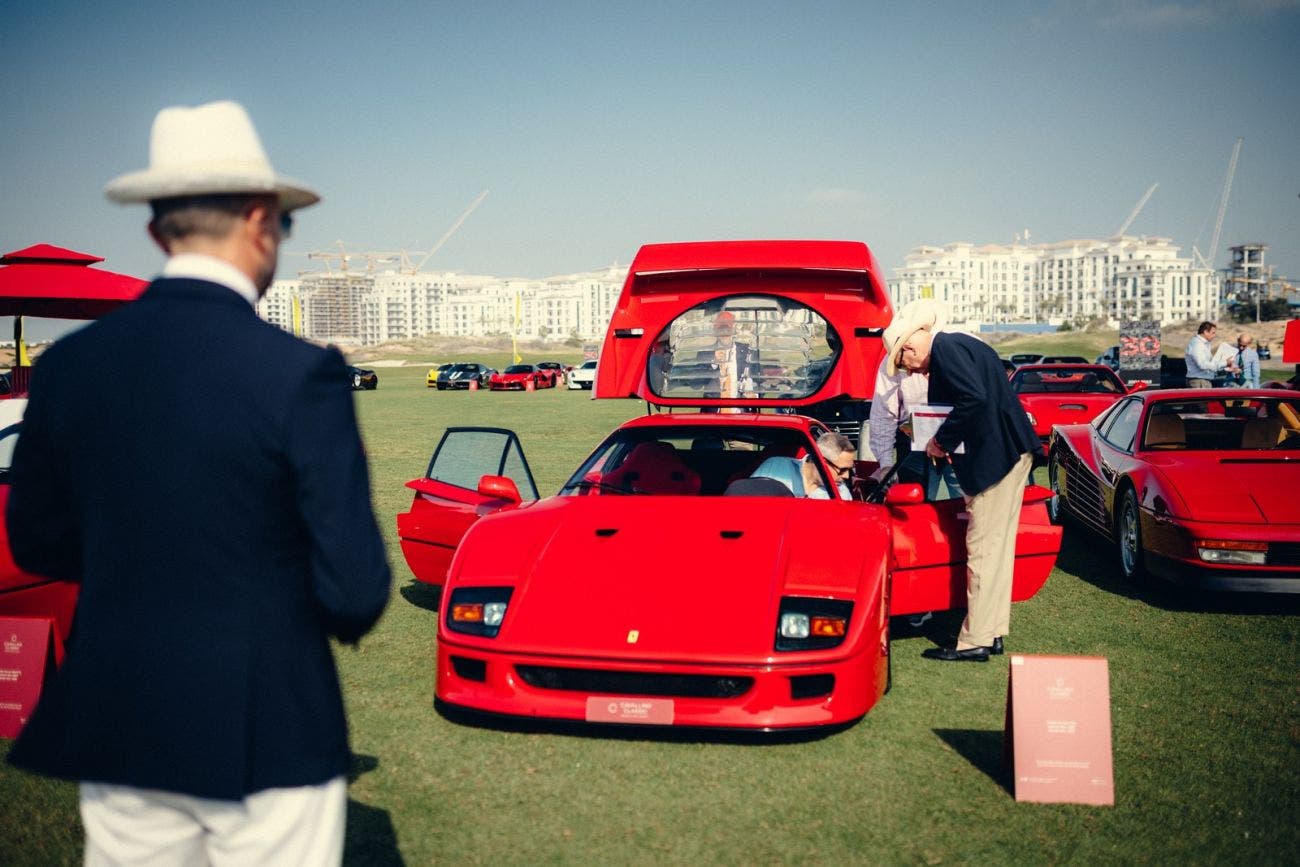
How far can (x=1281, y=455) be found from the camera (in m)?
7.67

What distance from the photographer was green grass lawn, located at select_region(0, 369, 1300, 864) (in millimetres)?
3680

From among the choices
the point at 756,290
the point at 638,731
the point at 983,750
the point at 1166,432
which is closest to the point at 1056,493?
the point at 1166,432

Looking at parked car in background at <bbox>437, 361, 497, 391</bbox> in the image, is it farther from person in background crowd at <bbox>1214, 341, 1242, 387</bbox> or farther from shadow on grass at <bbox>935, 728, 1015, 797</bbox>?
shadow on grass at <bbox>935, 728, 1015, 797</bbox>

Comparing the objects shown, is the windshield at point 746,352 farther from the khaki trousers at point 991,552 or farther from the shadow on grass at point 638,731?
the shadow on grass at point 638,731

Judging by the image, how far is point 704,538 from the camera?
16.7 feet

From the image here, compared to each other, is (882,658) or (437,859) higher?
(882,658)

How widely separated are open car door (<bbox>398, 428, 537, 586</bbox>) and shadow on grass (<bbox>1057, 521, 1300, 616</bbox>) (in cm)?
421

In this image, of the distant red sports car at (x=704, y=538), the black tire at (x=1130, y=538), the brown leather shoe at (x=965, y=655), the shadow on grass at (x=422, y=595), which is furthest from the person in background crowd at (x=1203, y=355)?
the shadow on grass at (x=422, y=595)

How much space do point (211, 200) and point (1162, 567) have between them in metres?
6.88

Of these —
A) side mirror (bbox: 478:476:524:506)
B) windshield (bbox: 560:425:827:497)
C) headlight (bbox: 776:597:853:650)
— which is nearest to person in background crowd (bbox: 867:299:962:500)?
windshield (bbox: 560:425:827:497)

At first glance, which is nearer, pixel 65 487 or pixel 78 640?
pixel 78 640

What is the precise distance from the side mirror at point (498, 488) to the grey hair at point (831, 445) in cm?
176

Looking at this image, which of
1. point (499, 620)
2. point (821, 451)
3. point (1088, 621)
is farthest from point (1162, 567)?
point (499, 620)

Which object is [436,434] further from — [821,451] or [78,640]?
[78,640]
